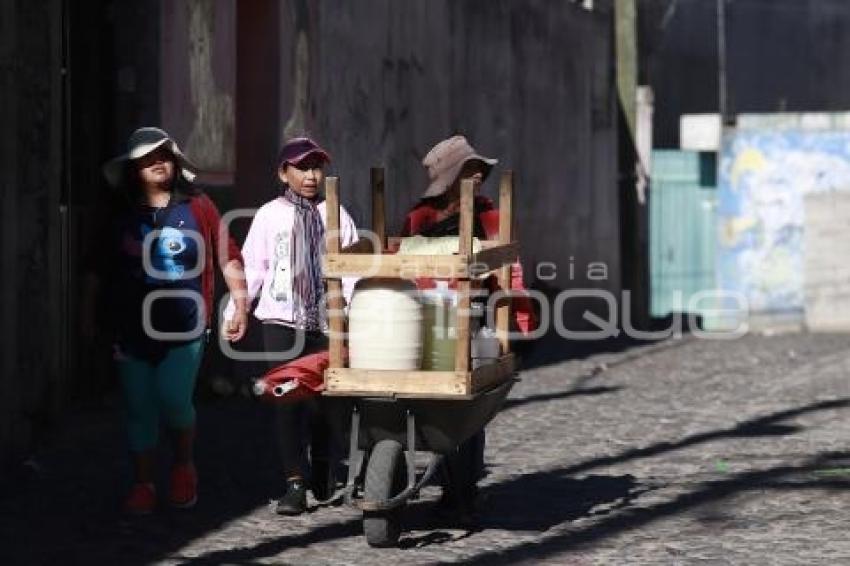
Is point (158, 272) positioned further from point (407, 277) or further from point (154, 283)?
point (407, 277)

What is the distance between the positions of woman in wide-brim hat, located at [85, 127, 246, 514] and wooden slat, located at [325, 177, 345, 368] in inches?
26.7

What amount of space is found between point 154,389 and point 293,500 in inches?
30.7

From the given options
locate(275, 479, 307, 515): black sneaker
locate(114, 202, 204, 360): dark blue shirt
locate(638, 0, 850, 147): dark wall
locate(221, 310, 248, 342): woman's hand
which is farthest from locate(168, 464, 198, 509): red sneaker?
locate(638, 0, 850, 147): dark wall

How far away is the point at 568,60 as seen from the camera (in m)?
22.8

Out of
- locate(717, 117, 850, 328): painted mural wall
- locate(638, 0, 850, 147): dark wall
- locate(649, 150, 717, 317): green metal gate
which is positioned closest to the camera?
locate(717, 117, 850, 328): painted mural wall

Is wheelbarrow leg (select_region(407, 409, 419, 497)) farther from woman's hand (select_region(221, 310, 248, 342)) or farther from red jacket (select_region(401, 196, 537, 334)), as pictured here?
woman's hand (select_region(221, 310, 248, 342))

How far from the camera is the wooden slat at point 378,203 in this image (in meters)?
8.58

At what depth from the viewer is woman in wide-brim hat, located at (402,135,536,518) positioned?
841 cm

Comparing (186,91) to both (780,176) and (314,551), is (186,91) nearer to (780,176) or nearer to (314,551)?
(314,551)

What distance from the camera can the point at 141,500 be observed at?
8562mm

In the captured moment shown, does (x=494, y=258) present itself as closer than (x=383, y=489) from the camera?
No

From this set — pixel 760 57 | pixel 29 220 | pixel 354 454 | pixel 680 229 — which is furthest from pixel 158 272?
pixel 760 57

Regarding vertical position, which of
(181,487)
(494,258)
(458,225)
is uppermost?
(458,225)

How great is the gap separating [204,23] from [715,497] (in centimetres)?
559
